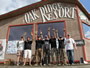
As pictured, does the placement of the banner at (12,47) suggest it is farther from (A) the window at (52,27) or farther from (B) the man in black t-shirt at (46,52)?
(B) the man in black t-shirt at (46,52)

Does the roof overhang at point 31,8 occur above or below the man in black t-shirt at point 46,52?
above

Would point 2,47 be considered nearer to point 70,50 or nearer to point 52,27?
point 52,27

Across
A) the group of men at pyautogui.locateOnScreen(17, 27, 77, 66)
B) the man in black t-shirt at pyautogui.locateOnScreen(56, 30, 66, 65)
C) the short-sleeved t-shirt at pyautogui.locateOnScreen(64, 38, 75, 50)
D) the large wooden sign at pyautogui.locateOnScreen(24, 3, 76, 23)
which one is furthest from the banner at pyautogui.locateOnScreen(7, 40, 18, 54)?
the short-sleeved t-shirt at pyautogui.locateOnScreen(64, 38, 75, 50)

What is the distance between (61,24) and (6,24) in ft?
18.9

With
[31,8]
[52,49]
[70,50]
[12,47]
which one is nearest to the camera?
[70,50]

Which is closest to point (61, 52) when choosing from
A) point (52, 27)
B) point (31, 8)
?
point (52, 27)

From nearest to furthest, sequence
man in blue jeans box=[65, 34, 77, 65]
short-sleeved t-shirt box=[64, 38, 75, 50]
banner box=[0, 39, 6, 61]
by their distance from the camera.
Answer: man in blue jeans box=[65, 34, 77, 65] → short-sleeved t-shirt box=[64, 38, 75, 50] → banner box=[0, 39, 6, 61]

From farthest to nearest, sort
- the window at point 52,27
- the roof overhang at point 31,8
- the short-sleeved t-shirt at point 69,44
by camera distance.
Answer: the roof overhang at point 31,8 < the window at point 52,27 < the short-sleeved t-shirt at point 69,44

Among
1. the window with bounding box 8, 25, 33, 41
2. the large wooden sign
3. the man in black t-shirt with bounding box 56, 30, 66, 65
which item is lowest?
the man in black t-shirt with bounding box 56, 30, 66, 65

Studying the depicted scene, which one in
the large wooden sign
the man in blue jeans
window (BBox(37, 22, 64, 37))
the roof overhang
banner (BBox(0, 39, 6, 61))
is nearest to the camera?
the man in blue jeans

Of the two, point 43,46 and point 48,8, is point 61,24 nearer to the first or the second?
point 48,8

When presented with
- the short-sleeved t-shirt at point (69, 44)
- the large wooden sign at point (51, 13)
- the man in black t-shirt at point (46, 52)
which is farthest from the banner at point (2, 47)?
the short-sleeved t-shirt at point (69, 44)

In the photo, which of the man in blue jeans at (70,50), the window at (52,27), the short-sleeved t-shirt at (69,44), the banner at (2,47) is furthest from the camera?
the banner at (2,47)

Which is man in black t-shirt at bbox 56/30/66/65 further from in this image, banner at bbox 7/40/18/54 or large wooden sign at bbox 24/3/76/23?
banner at bbox 7/40/18/54
